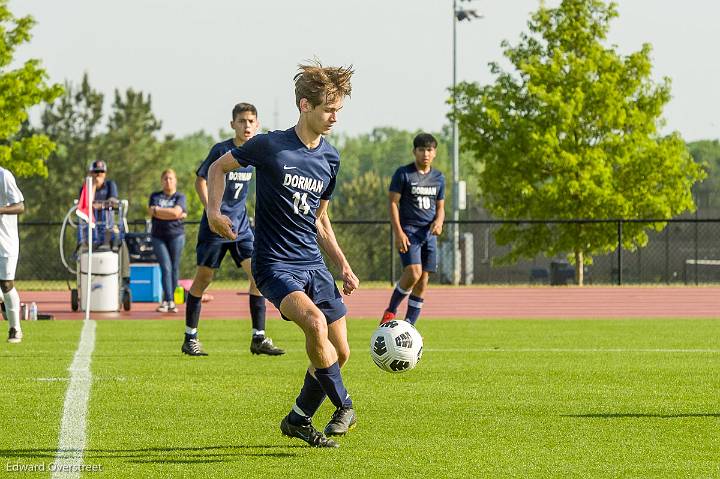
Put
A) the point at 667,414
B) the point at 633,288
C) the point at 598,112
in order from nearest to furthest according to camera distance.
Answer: the point at 667,414
the point at 633,288
the point at 598,112

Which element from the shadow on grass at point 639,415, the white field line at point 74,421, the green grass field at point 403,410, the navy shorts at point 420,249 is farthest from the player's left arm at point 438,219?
the shadow on grass at point 639,415

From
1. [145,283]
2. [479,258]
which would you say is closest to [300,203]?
[145,283]

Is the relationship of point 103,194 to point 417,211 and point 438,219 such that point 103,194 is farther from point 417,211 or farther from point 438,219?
point 438,219

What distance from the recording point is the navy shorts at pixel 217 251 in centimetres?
1213

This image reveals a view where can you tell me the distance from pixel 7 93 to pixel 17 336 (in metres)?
28.9

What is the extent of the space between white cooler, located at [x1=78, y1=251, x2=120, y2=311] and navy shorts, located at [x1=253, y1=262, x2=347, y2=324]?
1211cm

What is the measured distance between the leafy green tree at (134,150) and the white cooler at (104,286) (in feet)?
192

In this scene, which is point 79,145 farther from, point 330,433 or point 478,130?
point 330,433

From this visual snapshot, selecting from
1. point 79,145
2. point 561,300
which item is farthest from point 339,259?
point 79,145

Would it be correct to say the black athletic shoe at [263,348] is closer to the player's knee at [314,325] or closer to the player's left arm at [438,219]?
the player's left arm at [438,219]

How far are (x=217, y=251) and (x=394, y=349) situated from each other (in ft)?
14.5

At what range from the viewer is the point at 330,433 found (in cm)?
699

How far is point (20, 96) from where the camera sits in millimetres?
41625

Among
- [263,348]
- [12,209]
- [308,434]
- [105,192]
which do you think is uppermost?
[105,192]
